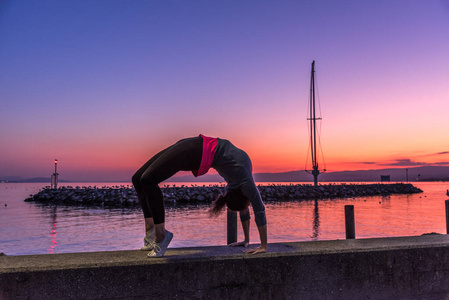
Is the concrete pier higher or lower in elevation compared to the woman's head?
lower

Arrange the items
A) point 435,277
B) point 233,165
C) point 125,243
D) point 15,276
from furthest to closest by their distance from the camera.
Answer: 1. point 125,243
2. point 435,277
3. point 233,165
4. point 15,276

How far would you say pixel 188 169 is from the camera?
3842 mm

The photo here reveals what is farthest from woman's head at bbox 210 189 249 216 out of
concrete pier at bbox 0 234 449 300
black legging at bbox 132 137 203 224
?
black legging at bbox 132 137 203 224

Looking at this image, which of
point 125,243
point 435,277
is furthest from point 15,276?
point 125,243

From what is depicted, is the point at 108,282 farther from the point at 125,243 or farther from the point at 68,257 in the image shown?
the point at 125,243

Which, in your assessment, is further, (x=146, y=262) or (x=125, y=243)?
(x=125, y=243)

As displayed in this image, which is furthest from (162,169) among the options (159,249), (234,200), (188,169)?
(234,200)

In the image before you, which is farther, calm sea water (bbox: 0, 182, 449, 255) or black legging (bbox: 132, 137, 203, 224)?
calm sea water (bbox: 0, 182, 449, 255)

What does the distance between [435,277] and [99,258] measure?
12.9 ft

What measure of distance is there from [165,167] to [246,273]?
1.42m

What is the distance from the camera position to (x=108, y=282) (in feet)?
10.8

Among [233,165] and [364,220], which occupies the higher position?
[233,165]

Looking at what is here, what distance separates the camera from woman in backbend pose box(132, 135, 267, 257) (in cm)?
368

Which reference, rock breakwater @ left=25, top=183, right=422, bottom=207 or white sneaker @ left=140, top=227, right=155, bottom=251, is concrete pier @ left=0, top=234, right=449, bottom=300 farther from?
rock breakwater @ left=25, top=183, right=422, bottom=207
